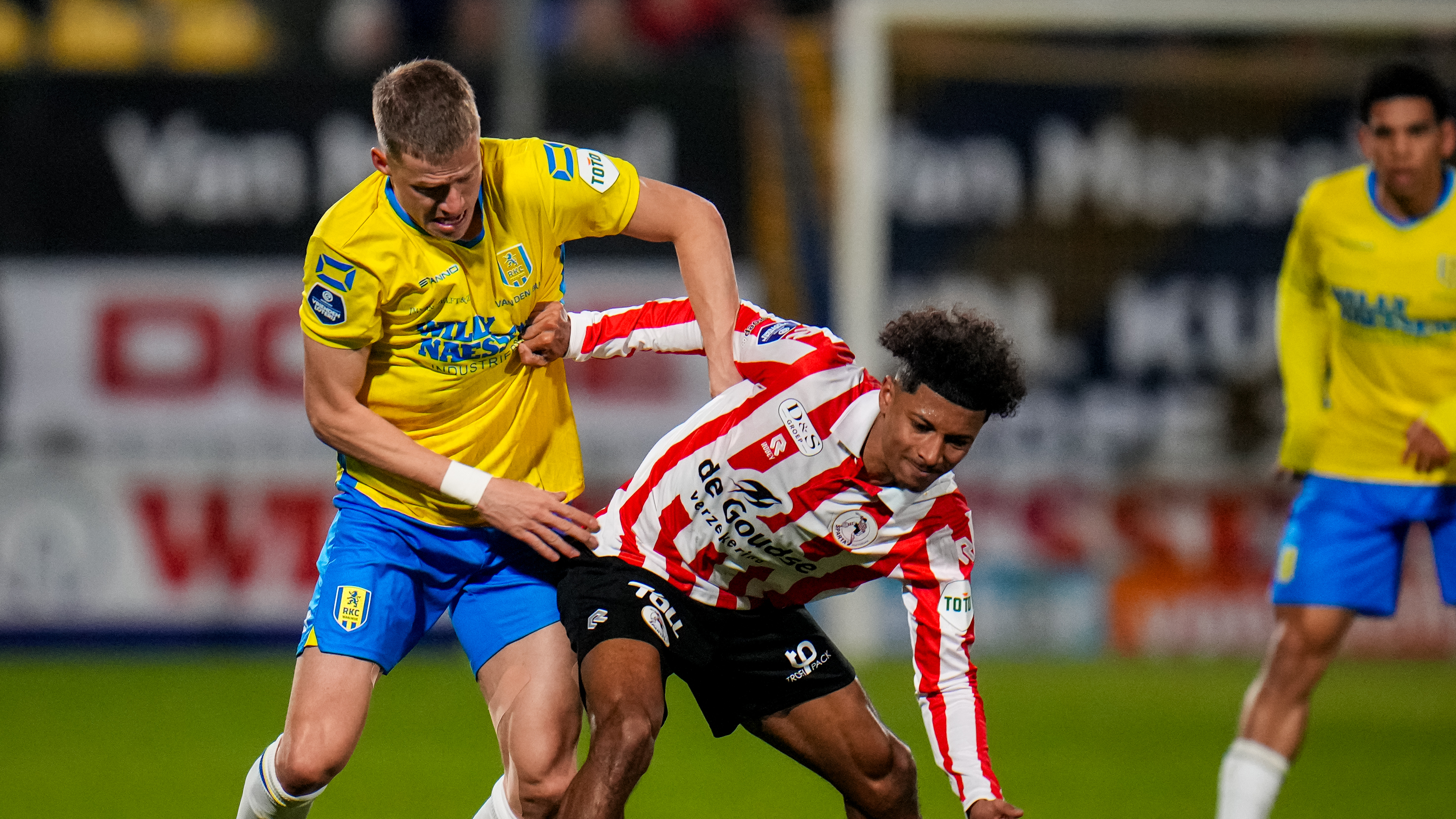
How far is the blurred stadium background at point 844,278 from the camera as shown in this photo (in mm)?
10203

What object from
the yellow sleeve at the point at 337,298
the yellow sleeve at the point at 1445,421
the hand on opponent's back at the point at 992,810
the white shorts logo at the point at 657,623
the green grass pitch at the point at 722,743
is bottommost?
the green grass pitch at the point at 722,743

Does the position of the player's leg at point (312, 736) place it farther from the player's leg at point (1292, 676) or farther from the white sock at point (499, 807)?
the player's leg at point (1292, 676)

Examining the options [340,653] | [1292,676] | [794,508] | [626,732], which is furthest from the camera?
[1292,676]

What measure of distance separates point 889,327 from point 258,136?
734 centimetres

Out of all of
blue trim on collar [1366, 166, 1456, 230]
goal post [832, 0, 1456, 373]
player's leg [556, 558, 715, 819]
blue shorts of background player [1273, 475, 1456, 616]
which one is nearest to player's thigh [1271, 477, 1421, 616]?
blue shorts of background player [1273, 475, 1456, 616]

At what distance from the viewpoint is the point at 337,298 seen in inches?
158

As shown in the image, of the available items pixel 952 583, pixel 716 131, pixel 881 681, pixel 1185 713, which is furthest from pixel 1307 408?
pixel 716 131

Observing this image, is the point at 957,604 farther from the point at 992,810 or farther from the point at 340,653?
the point at 340,653

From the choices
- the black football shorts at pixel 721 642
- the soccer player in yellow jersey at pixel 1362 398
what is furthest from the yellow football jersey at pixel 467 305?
the soccer player in yellow jersey at pixel 1362 398

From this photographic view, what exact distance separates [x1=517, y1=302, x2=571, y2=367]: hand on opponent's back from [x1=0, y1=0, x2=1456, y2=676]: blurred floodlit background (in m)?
6.01

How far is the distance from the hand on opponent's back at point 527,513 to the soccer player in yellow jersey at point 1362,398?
2218 millimetres

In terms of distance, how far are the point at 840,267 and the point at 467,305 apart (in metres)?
6.75

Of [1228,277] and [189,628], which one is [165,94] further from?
[1228,277]

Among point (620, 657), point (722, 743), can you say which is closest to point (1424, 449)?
Result: point (620, 657)
